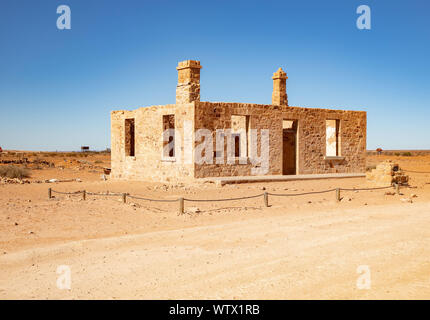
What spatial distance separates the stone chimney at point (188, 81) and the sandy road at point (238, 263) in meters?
8.51

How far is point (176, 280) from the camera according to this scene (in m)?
5.16

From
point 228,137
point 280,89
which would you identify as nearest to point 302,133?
point 280,89

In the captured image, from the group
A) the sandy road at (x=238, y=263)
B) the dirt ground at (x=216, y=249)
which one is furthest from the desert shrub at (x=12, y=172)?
the sandy road at (x=238, y=263)

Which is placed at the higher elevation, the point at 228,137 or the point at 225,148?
the point at 228,137

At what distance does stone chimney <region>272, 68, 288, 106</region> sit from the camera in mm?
18922

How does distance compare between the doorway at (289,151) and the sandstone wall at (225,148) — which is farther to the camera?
the doorway at (289,151)

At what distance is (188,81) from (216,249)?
34.5ft

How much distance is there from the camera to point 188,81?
16078 millimetres

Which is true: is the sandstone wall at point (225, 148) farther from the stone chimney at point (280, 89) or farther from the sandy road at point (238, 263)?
the sandy road at point (238, 263)

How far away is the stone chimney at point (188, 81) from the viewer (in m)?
16.1

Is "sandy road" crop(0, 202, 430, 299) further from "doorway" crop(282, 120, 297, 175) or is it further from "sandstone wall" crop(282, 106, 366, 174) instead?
"doorway" crop(282, 120, 297, 175)

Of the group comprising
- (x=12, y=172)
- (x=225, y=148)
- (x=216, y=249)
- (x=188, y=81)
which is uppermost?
(x=188, y=81)

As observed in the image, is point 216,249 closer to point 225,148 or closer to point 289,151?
point 225,148
